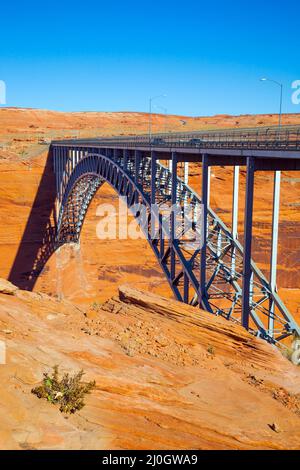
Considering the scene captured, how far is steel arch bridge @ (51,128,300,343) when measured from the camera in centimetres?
1213

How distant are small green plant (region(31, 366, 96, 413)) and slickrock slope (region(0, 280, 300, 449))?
0.12 meters

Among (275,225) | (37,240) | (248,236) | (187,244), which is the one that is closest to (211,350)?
(248,236)

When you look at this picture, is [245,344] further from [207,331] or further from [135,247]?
[135,247]

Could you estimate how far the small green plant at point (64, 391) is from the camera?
6.54m

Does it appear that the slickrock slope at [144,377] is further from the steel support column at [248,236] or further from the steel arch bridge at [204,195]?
the steel arch bridge at [204,195]

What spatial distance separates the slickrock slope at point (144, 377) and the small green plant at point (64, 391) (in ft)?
0.40

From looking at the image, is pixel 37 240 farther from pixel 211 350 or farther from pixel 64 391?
pixel 64 391

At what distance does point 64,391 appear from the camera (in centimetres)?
671

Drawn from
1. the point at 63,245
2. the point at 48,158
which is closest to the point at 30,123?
the point at 48,158

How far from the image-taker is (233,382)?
28.9 feet

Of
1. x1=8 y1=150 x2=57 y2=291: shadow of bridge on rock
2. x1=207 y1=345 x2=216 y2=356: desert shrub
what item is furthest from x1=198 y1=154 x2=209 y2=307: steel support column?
x1=8 y1=150 x2=57 y2=291: shadow of bridge on rock

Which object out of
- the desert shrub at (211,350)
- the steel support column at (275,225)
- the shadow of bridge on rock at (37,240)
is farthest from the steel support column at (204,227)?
the shadow of bridge on rock at (37,240)

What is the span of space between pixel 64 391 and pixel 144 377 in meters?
1.71
